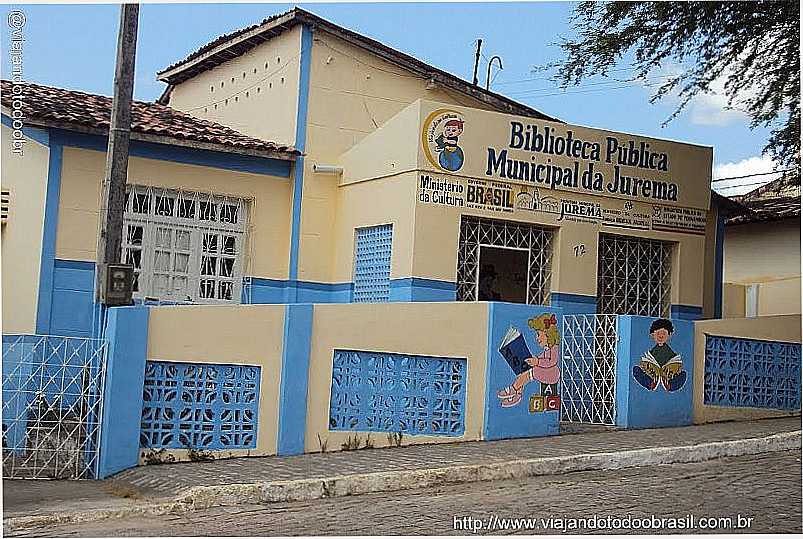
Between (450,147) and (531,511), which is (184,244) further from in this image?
(531,511)

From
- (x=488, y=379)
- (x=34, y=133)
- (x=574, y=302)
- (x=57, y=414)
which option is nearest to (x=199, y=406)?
(x=57, y=414)

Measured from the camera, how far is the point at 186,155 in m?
13.2

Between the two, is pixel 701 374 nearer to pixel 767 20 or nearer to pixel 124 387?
pixel 767 20

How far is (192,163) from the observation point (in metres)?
13.2

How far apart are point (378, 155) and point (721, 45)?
4189 millimetres

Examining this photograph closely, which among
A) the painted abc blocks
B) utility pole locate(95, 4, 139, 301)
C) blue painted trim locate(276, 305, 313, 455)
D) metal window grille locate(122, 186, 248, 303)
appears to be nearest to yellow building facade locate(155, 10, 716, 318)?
metal window grille locate(122, 186, 248, 303)

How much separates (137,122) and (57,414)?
14.5 feet

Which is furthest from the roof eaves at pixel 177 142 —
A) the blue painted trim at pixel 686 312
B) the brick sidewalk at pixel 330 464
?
the blue painted trim at pixel 686 312

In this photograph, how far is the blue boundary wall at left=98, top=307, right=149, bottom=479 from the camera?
31.7 ft

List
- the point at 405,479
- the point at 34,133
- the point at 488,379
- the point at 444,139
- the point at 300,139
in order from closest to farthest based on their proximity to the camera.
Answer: the point at 405,479
the point at 488,379
the point at 34,133
the point at 444,139
the point at 300,139

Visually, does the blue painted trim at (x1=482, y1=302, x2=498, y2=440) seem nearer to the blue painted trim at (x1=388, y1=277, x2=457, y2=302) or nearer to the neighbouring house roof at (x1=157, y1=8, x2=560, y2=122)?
the blue painted trim at (x1=388, y1=277, x2=457, y2=302)

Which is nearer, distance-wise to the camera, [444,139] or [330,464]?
[330,464]

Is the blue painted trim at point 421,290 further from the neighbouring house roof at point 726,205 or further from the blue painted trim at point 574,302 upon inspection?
the neighbouring house roof at point 726,205

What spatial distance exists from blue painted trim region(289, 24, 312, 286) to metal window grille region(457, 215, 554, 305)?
81.7 inches
